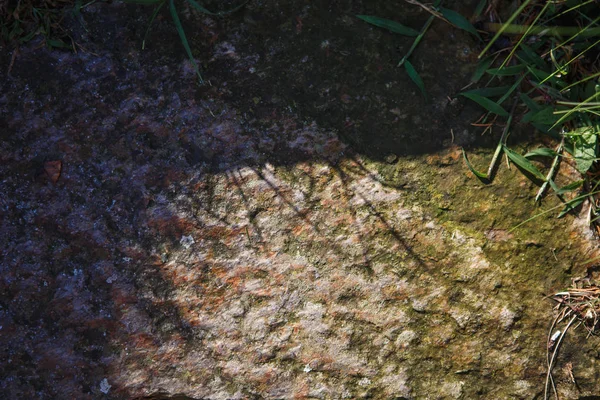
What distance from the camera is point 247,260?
6.55ft

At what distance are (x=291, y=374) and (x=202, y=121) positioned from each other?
932 mm

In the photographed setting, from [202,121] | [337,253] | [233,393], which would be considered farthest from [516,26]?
[233,393]

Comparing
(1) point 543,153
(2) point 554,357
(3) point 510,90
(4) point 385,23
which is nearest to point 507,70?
(3) point 510,90

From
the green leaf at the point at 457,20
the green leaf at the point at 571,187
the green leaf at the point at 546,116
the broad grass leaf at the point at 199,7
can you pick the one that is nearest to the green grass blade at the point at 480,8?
the green leaf at the point at 457,20

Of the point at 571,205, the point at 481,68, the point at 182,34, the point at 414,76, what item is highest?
the point at 182,34

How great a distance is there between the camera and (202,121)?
2045 mm

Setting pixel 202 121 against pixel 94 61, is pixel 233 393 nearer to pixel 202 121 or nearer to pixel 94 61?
pixel 202 121

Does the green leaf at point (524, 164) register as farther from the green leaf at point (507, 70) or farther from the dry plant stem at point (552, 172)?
the green leaf at point (507, 70)

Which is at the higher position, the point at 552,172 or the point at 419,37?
the point at 419,37

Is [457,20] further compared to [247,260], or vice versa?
[457,20]

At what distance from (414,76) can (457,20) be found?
27 centimetres

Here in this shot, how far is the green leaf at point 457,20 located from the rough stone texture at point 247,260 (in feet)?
1.64

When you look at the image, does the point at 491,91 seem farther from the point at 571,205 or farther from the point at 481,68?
the point at 571,205

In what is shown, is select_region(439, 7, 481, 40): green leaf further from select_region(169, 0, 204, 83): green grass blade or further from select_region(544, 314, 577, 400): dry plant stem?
select_region(544, 314, 577, 400): dry plant stem
